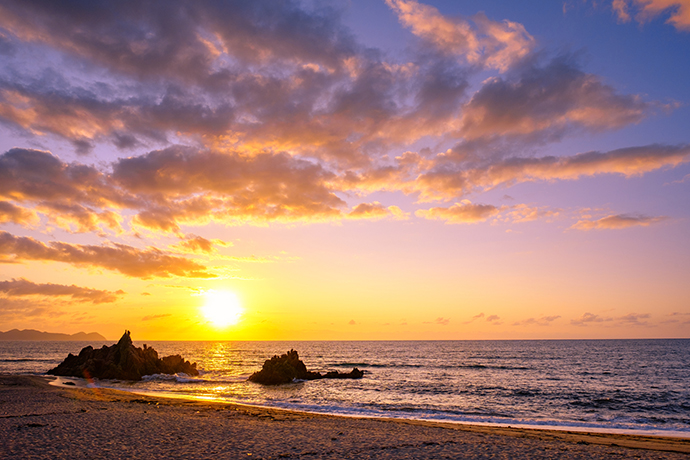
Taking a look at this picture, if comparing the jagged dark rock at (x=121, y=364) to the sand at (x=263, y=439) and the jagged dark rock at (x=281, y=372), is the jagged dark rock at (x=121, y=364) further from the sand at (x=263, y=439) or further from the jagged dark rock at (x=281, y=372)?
the sand at (x=263, y=439)

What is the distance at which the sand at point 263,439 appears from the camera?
1431 cm

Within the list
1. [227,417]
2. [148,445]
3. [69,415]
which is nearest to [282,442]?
[148,445]

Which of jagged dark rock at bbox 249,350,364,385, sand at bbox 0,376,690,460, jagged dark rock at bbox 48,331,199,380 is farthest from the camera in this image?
jagged dark rock at bbox 48,331,199,380

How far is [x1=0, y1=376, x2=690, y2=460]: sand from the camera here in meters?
14.3

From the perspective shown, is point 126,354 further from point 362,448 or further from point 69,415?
point 362,448

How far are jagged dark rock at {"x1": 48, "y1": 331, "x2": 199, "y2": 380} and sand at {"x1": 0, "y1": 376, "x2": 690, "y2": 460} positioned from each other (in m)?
33.4

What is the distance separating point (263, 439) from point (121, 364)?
50182mm

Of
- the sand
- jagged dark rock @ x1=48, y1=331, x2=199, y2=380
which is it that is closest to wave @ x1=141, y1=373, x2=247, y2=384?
jagged dark rock @ x1=48, y1=331, x2=199, y2=380

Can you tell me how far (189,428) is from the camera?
1903 centimetres

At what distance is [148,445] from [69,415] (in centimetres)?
1040

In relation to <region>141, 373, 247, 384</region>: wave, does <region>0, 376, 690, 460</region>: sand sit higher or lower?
higher

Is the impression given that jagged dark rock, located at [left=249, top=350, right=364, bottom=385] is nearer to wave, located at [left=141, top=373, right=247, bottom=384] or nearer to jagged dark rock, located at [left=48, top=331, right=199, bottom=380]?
wave, located at [left=141, top=373, right=247, bottom=384]

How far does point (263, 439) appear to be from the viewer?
659 inches

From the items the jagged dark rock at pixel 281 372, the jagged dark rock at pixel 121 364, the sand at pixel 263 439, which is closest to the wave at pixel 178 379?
the jagged dark rock at pixel 121 364
